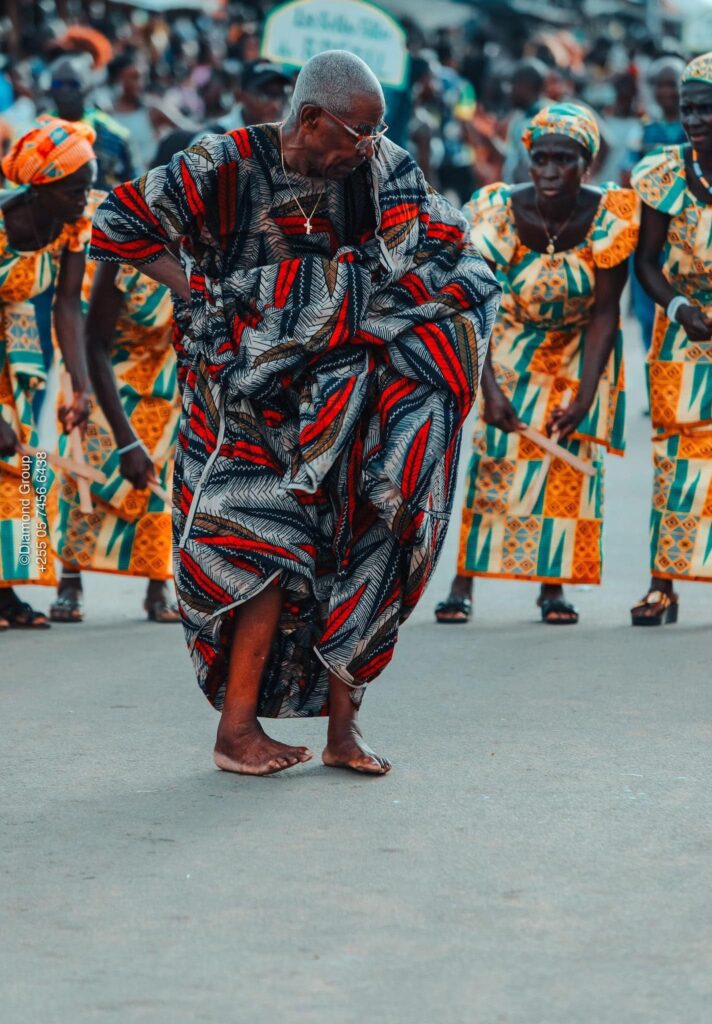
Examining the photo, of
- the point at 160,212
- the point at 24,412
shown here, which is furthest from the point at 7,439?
the point at 160,212

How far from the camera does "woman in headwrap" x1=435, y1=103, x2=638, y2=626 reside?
7.36m

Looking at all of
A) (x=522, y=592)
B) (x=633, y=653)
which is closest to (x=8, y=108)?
(x=522, y=592)

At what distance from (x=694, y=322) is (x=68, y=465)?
7.94 feet

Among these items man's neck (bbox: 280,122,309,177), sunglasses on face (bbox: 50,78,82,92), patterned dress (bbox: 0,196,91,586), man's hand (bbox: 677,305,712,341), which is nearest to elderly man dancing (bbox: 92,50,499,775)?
man's neck (bbox: 280,122,309,177)

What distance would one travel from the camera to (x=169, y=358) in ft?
25.4

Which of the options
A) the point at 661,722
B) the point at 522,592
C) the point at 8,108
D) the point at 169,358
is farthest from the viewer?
the point at 8,108

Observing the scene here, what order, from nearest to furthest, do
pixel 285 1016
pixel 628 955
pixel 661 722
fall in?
pixel 285 1016
pixel 628 955
pixel 661 722

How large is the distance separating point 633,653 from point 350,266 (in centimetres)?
266

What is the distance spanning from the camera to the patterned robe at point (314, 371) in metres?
4.68

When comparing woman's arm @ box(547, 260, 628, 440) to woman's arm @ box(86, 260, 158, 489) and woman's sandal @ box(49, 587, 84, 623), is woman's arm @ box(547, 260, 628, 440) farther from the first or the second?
woman's sandal @ box(49, 587, 84, 623)

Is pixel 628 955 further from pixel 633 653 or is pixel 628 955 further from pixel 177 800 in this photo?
pixel 633 653

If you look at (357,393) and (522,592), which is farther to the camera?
(522,592)

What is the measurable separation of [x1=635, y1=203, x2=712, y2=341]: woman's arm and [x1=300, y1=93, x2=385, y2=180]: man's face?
9.19 feet

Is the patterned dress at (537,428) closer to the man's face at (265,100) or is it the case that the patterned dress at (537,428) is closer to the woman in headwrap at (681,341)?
the woman in headwrap at (681,341)
